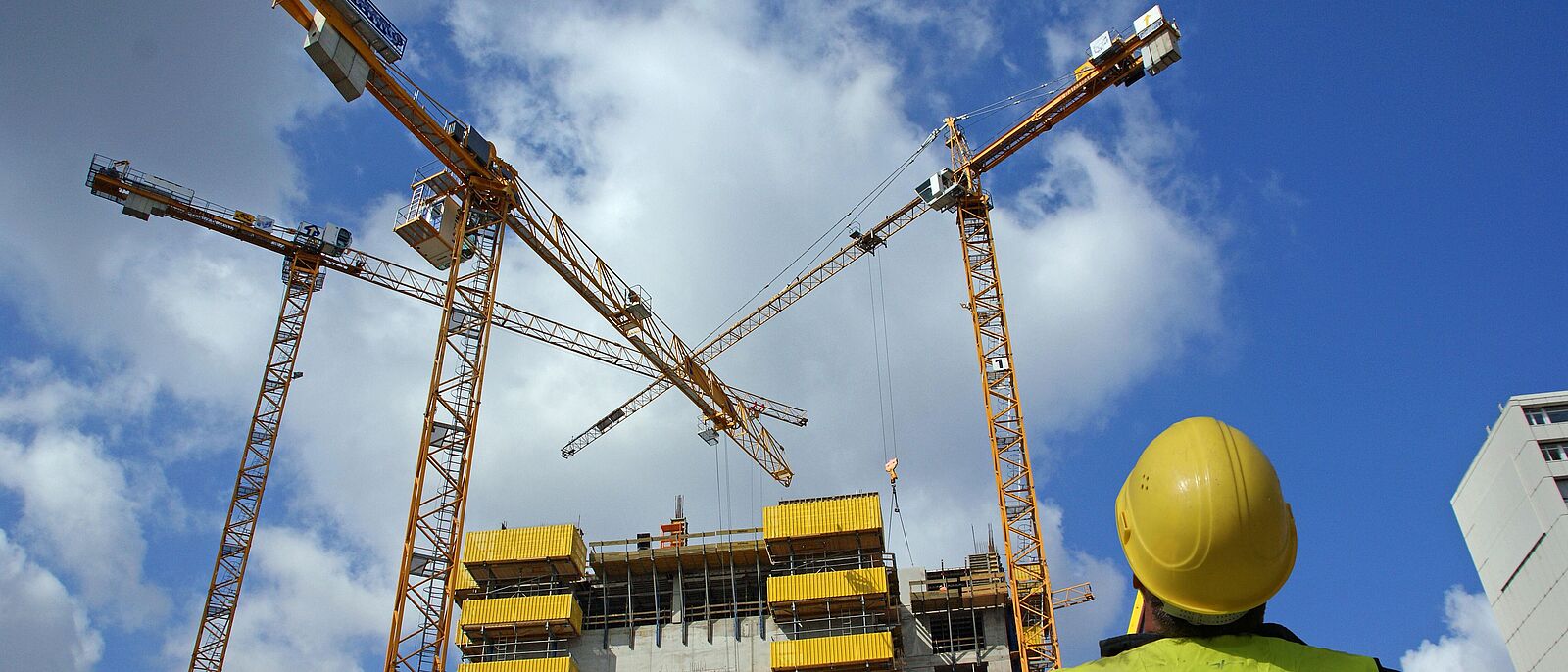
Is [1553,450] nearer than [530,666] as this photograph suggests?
No

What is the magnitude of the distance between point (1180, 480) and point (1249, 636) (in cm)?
73

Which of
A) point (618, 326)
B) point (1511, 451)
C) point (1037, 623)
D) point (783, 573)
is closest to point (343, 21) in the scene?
point (618, 326)

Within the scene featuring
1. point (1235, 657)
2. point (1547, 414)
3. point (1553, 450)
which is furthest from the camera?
point (1547, 414)

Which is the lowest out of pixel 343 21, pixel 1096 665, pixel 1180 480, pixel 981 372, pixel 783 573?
pixel 1096 665

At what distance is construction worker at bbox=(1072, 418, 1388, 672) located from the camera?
4.55 meters

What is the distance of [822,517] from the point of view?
2367 inches

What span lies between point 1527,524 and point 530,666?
60411mm

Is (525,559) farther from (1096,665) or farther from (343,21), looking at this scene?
(1096,665)

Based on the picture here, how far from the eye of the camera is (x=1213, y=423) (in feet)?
15.5

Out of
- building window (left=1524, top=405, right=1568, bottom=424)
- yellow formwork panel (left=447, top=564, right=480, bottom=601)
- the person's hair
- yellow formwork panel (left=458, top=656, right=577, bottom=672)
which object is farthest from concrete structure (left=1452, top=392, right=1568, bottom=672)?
the person's hair

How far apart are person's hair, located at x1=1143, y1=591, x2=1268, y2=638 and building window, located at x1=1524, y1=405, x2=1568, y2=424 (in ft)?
265

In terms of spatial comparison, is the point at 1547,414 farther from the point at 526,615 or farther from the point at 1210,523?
the point at 1210,523

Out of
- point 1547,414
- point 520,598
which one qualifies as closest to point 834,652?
point 520,598

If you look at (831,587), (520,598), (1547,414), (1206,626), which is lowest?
(1206,626)
